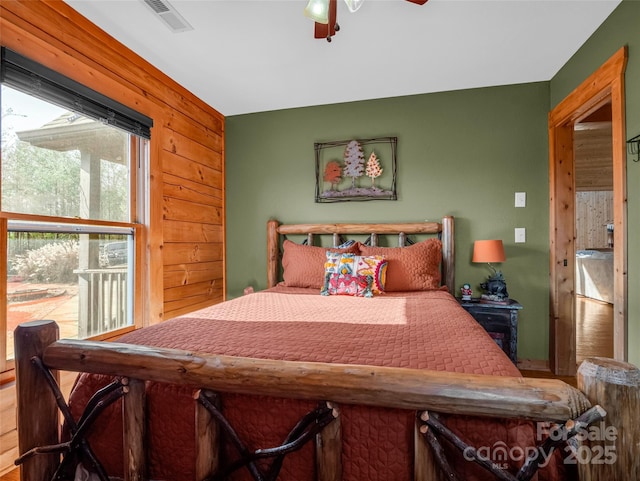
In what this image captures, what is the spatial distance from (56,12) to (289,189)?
6.60 feet

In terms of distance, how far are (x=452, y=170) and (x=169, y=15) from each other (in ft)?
7.81

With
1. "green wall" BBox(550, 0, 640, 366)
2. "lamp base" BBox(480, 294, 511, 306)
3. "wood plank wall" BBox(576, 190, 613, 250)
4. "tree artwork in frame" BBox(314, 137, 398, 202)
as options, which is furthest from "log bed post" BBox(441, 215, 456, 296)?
"wood plank wall" BBox(576, 190, 613, 250)

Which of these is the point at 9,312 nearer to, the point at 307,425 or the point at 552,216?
the point at 307,425

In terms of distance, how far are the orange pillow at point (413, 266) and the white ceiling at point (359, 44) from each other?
138 centimetres

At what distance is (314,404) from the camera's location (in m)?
0.90

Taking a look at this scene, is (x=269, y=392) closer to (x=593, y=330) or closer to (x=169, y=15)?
(x=169, y=15)

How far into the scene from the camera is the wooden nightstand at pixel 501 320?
2422 millimetres

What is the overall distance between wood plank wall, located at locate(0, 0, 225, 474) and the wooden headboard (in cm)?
61

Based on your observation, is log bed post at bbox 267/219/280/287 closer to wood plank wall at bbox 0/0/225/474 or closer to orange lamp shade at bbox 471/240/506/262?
wood plank wall at bbox 0/0/225/474

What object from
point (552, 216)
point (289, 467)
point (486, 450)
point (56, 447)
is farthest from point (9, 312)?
point (552, 216)

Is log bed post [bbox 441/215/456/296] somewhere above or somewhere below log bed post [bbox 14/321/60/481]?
above

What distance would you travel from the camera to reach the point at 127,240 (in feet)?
7.91

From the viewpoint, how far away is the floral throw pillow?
7.58 ft

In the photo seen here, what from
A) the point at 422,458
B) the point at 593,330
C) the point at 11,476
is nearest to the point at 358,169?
the point at 422,458
